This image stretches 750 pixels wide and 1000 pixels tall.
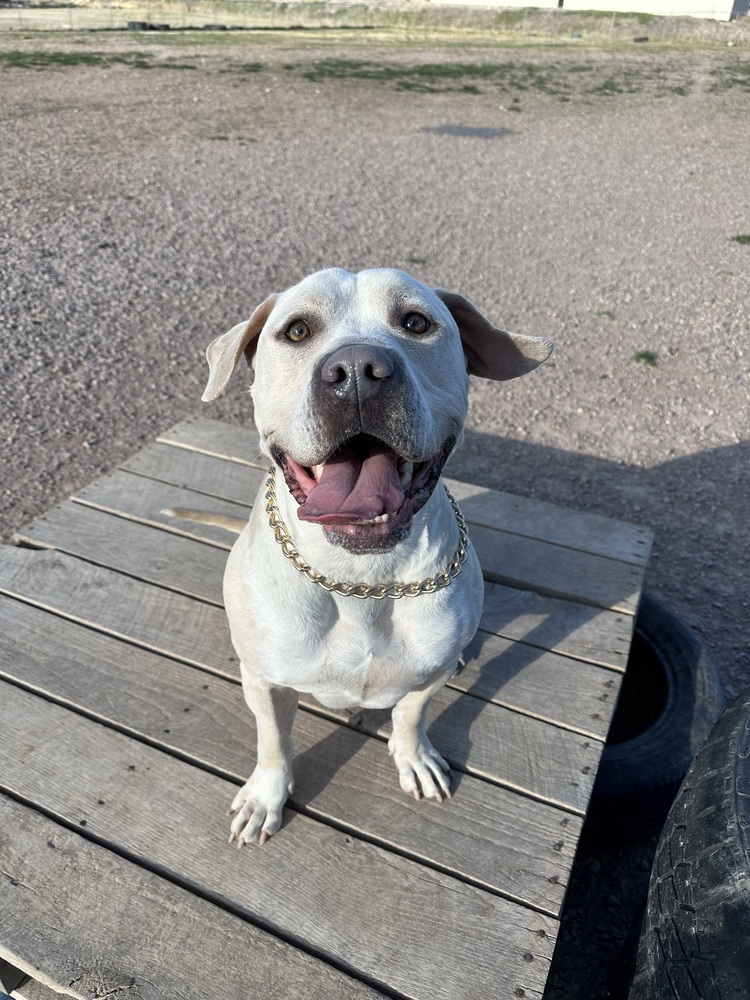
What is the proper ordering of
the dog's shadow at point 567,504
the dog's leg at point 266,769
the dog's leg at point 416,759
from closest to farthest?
the dog's leg at point 266,769
the dog's leg at point 416,759
the dog's shadow at point 567,504

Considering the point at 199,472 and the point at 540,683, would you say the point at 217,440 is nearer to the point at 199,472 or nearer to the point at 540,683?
the point at 199,472

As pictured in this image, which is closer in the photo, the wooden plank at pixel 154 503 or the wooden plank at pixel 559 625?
the wooden plank at pixel 559 625

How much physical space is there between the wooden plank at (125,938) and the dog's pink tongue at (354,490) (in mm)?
1279

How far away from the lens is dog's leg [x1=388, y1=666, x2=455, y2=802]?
8.40 ft

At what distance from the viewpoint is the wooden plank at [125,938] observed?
2.09 metres

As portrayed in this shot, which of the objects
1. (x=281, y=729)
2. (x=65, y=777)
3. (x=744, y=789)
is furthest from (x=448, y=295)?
(x=65, y=777)

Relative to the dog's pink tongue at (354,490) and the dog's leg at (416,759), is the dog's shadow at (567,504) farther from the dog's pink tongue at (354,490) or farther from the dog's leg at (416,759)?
the dog's pink tongue at (354,490)

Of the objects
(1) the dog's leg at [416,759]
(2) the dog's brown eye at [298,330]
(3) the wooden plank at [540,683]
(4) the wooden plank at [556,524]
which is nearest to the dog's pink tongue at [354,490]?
(2) the dog's brown eye at [298,330]

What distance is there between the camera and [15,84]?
13.7 m

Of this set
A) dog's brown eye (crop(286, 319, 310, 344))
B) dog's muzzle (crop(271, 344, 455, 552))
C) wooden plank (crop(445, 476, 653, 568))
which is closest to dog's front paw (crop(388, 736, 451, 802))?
dog's muzzle (crop(271, 344, 455, 552))

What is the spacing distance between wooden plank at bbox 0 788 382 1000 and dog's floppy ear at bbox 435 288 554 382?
1.88 meters

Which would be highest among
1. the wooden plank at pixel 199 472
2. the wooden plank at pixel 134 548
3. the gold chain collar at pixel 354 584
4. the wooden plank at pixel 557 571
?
the gold chain collar at pixel 354 584

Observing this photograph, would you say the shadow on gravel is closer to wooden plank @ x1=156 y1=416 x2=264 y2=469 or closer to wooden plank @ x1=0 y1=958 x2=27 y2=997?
wooden plank @ x1=156 y1=416 x2=264 y2=469

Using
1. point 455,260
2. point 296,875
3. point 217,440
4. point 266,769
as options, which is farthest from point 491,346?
point 455,260
